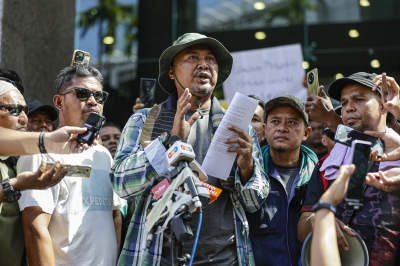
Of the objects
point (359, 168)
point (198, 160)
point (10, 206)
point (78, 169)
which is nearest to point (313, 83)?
point (198, 160)

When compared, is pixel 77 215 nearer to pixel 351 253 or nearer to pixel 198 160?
pixel 198 160

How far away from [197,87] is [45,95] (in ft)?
9.81

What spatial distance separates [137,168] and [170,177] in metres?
0.55

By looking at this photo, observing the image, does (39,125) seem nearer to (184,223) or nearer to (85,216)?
(85,216)

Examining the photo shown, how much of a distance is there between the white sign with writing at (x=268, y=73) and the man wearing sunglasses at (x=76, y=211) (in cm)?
310

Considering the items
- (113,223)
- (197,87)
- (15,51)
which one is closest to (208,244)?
(113,223)

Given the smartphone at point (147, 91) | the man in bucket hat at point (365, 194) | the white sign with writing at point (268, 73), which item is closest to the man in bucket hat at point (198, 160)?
the man in bucket hat at point (365, 194)

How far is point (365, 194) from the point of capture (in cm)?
436

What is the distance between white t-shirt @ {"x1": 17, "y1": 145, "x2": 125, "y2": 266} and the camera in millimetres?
4348

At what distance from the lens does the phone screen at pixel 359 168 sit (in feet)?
11.5

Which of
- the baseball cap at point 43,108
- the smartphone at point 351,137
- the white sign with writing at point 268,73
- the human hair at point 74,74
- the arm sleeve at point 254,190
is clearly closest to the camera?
the smartphone at point 351,137

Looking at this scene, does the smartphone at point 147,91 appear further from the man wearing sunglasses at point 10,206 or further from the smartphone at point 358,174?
the smartphone at point 358,174

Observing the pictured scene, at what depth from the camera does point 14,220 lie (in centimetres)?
437

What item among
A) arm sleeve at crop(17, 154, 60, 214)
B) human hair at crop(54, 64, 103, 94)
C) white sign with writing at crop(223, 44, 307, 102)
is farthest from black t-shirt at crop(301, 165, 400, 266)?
white sign with writing at crop(223, 44, 307, 102)
